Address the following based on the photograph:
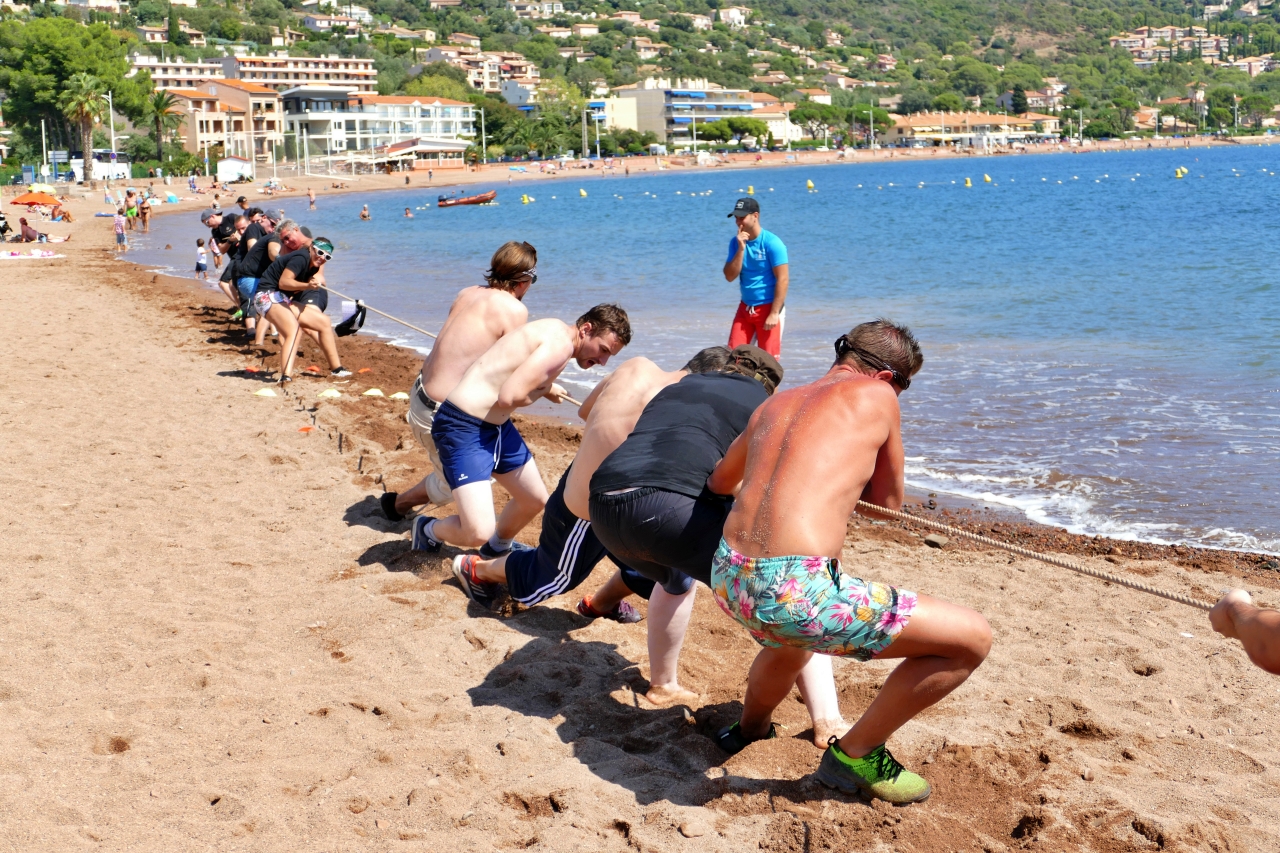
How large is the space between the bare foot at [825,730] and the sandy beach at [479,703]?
0.06 m

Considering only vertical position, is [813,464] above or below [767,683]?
above

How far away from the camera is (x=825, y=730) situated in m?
3.96

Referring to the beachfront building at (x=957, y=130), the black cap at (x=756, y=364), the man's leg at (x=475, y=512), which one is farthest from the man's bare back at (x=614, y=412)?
the beachfront building at (x=957, y=130)

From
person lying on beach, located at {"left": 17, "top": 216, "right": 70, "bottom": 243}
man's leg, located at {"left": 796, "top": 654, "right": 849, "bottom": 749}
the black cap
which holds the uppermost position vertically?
person lying on beach, located at {"left": 17, "top": 216, "right": 70, "bottom": 243}

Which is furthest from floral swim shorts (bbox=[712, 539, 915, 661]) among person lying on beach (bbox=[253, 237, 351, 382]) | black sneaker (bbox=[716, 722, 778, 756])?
person lying on beach (bbox=[253, 237, 351, 382])

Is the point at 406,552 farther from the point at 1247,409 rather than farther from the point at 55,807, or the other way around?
the point at 1247,409

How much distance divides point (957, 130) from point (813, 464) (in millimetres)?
186668

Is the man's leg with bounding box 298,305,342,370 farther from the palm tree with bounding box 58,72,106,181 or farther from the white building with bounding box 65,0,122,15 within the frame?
the white building with bounding box 65,0,122,15

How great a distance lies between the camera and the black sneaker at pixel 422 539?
585cm

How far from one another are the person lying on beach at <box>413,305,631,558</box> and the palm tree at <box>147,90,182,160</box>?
98021 millimetres

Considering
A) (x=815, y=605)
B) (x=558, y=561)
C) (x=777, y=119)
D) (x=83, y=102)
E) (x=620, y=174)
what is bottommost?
(x=558, y=561)

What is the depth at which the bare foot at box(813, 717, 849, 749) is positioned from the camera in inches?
155

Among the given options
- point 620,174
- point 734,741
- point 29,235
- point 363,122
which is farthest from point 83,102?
point 734,741

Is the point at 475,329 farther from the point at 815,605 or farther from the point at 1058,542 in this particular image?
the point at 1058,542
